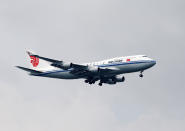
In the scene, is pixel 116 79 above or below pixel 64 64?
below

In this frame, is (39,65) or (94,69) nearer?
(94,69)

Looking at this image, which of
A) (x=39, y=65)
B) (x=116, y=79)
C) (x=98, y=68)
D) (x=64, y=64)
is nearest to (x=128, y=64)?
(x=98, y=68)

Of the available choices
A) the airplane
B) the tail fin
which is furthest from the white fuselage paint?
the tail fin

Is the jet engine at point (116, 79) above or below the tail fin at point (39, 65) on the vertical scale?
below

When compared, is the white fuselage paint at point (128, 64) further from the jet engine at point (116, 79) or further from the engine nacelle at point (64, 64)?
the jet engine at point (116, 79)

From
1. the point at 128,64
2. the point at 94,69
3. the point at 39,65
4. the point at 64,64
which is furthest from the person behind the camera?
the point at 39,65

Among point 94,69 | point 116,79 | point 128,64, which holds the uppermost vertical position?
point 128,64

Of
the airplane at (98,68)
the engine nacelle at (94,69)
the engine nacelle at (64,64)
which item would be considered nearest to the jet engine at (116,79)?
the airplane at (98,68)

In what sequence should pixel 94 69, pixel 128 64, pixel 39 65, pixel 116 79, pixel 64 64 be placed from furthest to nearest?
pixel 39 65
pixel 116 79
pixel 94 69
pixel 64 64
pixel 128 64

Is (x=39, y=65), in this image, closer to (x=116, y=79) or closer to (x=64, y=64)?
(x=64, y=64)

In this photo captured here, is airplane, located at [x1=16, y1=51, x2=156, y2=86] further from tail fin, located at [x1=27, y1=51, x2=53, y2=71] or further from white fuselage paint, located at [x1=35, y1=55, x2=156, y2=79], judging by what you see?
tail fin, located at [x1=27, y1=51, x2=53, y2=71]

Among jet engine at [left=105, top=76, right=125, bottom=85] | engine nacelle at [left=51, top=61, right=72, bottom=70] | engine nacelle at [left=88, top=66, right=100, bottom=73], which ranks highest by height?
engine nacelle at [left=51, top=61, right=72, bottom=70]

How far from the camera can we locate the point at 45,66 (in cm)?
9425

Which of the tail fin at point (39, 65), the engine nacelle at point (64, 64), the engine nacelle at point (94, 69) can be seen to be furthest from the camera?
the tail fin at point (39, 65)
